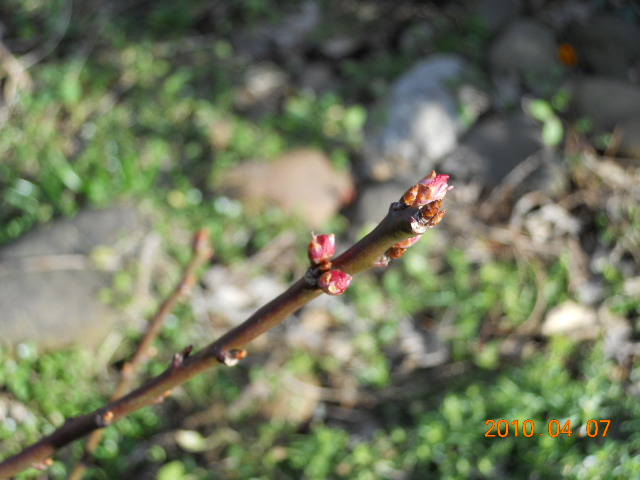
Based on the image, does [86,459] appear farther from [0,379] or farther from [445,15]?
[445,15]

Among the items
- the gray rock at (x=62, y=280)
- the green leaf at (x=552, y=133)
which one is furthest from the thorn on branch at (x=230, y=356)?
the green leaf at (x=552, y=133)

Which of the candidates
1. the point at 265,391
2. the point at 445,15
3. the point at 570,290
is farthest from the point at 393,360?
the point at 445,15

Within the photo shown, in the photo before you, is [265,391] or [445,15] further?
[445,15]

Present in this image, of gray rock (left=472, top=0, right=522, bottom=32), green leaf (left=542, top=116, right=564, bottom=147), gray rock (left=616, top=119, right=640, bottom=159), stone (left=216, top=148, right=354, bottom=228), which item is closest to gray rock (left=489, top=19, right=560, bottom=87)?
gray rock (left=472, top=0, right=522, bottom=32)

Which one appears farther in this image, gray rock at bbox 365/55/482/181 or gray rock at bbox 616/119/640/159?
gray rock at bbox 365/55/482/181

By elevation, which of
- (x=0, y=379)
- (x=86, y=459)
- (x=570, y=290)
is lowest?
(x=570, y=290)

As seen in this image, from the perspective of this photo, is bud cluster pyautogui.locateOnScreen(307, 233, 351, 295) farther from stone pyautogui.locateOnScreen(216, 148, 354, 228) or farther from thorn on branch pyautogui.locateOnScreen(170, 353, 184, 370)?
stone pyautogui.locateOnScreen(216, 148, 354, 228)

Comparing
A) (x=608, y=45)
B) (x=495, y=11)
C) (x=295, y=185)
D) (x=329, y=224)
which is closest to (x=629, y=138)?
(x=608, y=45)

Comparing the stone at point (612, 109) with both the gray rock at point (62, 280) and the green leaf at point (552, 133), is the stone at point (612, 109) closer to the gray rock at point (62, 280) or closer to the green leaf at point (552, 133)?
the green leaf at point (552, 133)
